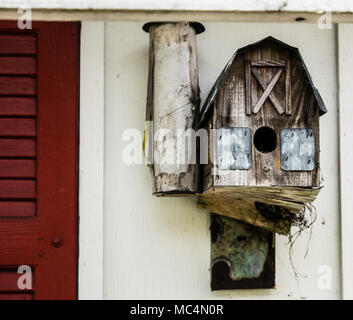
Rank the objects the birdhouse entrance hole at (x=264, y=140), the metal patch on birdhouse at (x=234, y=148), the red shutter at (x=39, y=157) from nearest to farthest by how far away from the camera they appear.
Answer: the metal patch on birdhouse at (x=234, y=148) < the birdhouse entrance hole at (x=264, y=140) < the red shutter at (x=39, y=157)

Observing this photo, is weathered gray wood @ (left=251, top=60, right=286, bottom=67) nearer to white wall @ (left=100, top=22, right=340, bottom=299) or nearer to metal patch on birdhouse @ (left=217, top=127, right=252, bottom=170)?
metal patch on birdhouse @ (left=217, top=127, right=252, bottom=170)

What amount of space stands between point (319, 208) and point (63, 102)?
1184 millimetres

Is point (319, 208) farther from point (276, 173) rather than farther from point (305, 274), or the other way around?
point (276, 173)

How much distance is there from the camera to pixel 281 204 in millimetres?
2287

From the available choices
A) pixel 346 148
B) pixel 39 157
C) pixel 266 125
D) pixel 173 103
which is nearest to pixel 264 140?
pixel 266 125

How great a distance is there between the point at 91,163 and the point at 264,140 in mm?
746

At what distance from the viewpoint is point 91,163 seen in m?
2.59

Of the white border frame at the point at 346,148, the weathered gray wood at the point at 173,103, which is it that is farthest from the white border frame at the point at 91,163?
the white border frame at the point at 346,148

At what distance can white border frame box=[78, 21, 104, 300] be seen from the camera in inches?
101

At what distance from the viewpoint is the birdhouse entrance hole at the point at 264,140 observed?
2.26m

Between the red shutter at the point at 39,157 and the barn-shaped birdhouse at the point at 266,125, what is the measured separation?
677mm

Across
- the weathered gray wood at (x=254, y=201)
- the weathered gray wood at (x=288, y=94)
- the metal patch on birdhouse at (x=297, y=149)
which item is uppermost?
the weathered gray wood at (x=288, y=94)

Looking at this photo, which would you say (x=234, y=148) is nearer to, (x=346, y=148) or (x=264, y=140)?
(x=264, y=140)

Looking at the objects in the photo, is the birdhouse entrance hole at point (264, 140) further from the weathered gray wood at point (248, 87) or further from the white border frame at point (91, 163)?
the white border frame at point (91, 163)
